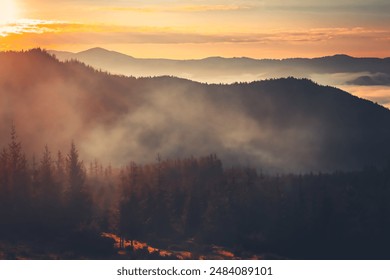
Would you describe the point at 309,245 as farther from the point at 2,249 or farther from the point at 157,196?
the point at 2,249

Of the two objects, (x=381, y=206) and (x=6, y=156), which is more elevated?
(x=6, y=156)

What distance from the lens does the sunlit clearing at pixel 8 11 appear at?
168000mm

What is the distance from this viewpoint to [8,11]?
16888 centimetres

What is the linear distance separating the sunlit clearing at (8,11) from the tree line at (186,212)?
1140 inches

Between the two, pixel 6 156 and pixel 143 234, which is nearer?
pixel 143 234

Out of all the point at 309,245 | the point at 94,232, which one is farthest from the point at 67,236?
the point at 309,245

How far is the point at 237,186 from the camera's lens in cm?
18038

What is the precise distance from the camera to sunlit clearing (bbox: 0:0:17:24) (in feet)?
551

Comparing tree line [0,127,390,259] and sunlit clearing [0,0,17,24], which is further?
sunlit clearing [0,0,17,24]

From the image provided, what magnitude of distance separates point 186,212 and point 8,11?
58.1 metres

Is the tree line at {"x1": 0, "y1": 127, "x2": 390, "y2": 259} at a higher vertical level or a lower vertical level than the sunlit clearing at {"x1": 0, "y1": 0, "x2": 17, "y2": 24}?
lower

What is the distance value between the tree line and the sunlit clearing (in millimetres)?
28969
